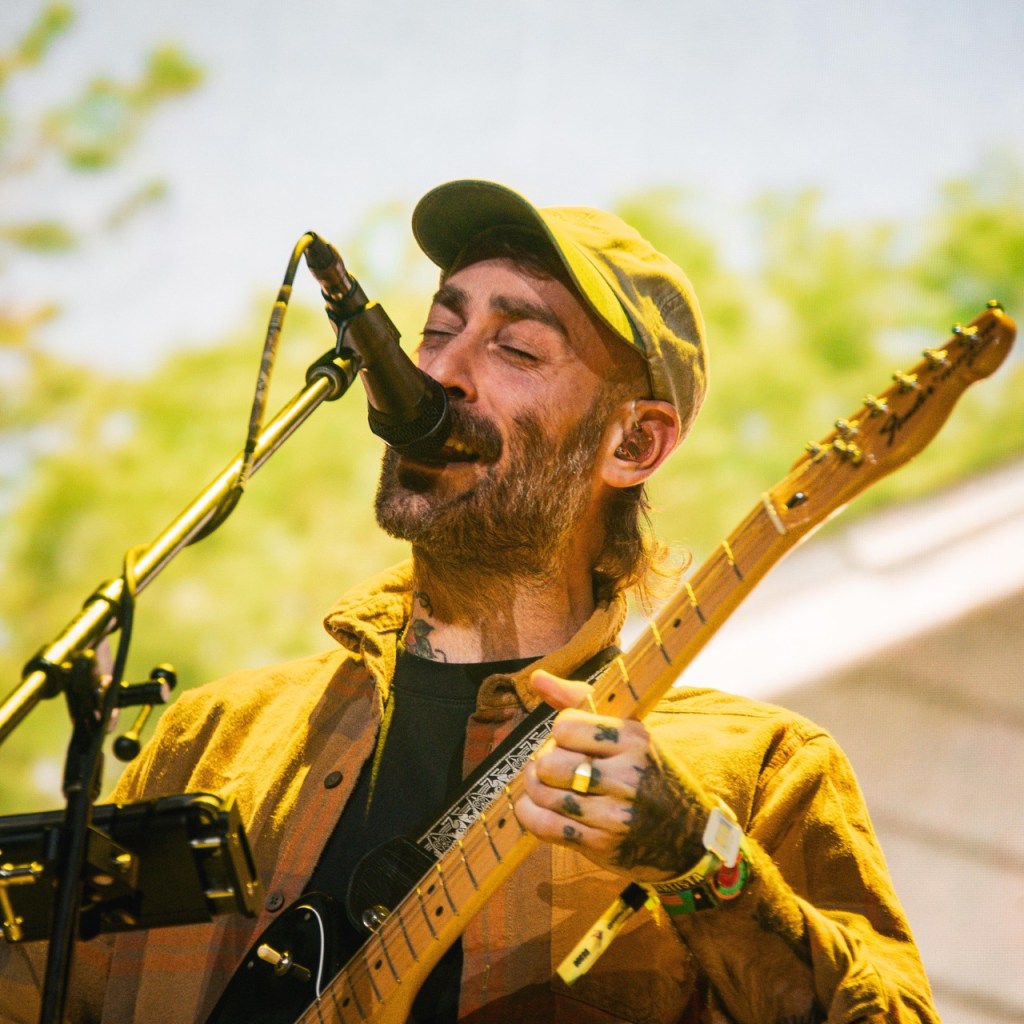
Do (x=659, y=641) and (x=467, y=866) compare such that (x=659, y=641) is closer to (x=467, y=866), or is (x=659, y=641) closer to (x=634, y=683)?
(x=634, y=683)

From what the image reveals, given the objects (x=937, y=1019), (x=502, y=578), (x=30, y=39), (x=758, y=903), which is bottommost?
(x=937, y=1019)

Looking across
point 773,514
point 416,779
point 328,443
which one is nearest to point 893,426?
point 773,514

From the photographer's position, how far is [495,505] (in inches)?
82.5

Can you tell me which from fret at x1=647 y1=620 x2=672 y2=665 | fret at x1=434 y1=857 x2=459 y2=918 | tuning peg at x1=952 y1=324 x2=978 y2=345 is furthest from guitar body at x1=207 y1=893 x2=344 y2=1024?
tuning peg at x1=952 y1=324 x2=978 y2=345

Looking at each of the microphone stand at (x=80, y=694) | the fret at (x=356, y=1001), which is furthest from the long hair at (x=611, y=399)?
the microphone stand at (x=80, y=694)

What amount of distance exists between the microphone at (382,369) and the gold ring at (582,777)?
20.6 inches

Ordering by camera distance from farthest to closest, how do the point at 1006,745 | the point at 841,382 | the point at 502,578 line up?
the point at 841,382 → the point at 1006,745 → the point at 502,578

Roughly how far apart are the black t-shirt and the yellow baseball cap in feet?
1.94

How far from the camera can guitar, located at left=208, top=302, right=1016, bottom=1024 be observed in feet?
4.73

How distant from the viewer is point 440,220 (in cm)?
235

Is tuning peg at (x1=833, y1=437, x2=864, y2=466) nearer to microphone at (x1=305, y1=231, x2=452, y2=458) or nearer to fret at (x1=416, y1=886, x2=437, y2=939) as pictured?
microphone at (x1=305, y1=231, x2=452, y2=458)

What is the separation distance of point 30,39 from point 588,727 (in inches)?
106

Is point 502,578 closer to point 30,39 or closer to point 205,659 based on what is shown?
point 205,659

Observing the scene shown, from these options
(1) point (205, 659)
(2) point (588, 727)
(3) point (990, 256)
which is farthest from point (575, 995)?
(3) point (990, 256)
